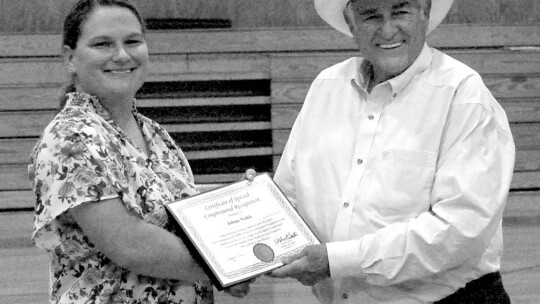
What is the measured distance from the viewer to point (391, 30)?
1.81 meters

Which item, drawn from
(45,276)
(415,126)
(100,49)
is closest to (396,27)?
(415,126)

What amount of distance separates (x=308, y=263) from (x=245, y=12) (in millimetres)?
4131

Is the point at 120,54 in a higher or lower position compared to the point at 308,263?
higher

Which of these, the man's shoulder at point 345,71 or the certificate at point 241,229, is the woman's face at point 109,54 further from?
the man's shoulder at point 345,71

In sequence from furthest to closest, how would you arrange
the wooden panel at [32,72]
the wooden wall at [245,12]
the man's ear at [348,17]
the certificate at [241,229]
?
1. the wooden wall at [245,12]
2. the wooden panel at [32,72]
3. the man's ear at [348,17]
4. the certificate at [241,229]

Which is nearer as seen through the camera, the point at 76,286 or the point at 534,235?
the point at 76,286

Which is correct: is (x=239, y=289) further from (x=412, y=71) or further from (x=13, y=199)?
(x=13, y=199)

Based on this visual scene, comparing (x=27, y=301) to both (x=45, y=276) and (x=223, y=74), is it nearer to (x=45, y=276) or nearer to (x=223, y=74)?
(x=45, y=276)

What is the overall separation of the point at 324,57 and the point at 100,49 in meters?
3.58

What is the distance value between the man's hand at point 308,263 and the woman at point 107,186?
0.17 metres

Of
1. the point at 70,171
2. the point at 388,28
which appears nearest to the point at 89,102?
the point at 70,171

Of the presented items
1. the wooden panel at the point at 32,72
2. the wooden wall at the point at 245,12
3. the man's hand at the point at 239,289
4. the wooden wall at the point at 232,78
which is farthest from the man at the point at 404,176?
the wooden wall at the point at 245,12

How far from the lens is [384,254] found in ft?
5.72

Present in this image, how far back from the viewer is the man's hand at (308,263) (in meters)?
1.80
